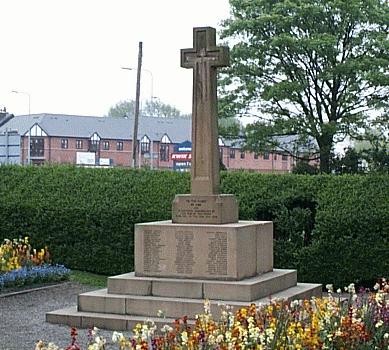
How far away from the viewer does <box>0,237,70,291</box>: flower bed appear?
50.7 ft

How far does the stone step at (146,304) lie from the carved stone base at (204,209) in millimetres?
1261

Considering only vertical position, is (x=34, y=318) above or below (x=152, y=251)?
below

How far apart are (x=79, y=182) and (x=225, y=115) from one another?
42.3 ft

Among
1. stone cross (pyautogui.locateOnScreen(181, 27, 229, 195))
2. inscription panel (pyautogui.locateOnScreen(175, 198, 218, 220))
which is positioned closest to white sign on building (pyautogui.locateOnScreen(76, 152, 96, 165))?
stone cross (pyautogui.locateOnScreen(181, 27, 229, 195))

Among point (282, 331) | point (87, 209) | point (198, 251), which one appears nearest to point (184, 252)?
point (198, 251)

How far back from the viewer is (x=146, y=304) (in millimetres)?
11648

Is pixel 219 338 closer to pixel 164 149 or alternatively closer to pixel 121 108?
pixel 164 149

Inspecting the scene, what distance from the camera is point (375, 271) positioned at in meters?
16.5

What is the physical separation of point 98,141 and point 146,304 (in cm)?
5556

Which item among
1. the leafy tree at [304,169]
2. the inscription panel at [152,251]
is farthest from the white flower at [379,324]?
the leafy tree at [304,169]

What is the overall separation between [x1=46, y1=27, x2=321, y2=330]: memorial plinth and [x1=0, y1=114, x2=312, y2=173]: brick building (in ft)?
155

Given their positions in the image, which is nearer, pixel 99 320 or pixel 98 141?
pixel 99 320

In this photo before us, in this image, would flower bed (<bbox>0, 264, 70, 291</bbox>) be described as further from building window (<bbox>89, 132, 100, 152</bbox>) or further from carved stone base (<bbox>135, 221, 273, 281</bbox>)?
building window (<bbox>89, 132, 100, 152</bbox>)

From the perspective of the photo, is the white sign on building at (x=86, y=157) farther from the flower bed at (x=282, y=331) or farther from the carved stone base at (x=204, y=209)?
the flower bed at (x=282, y=331)
